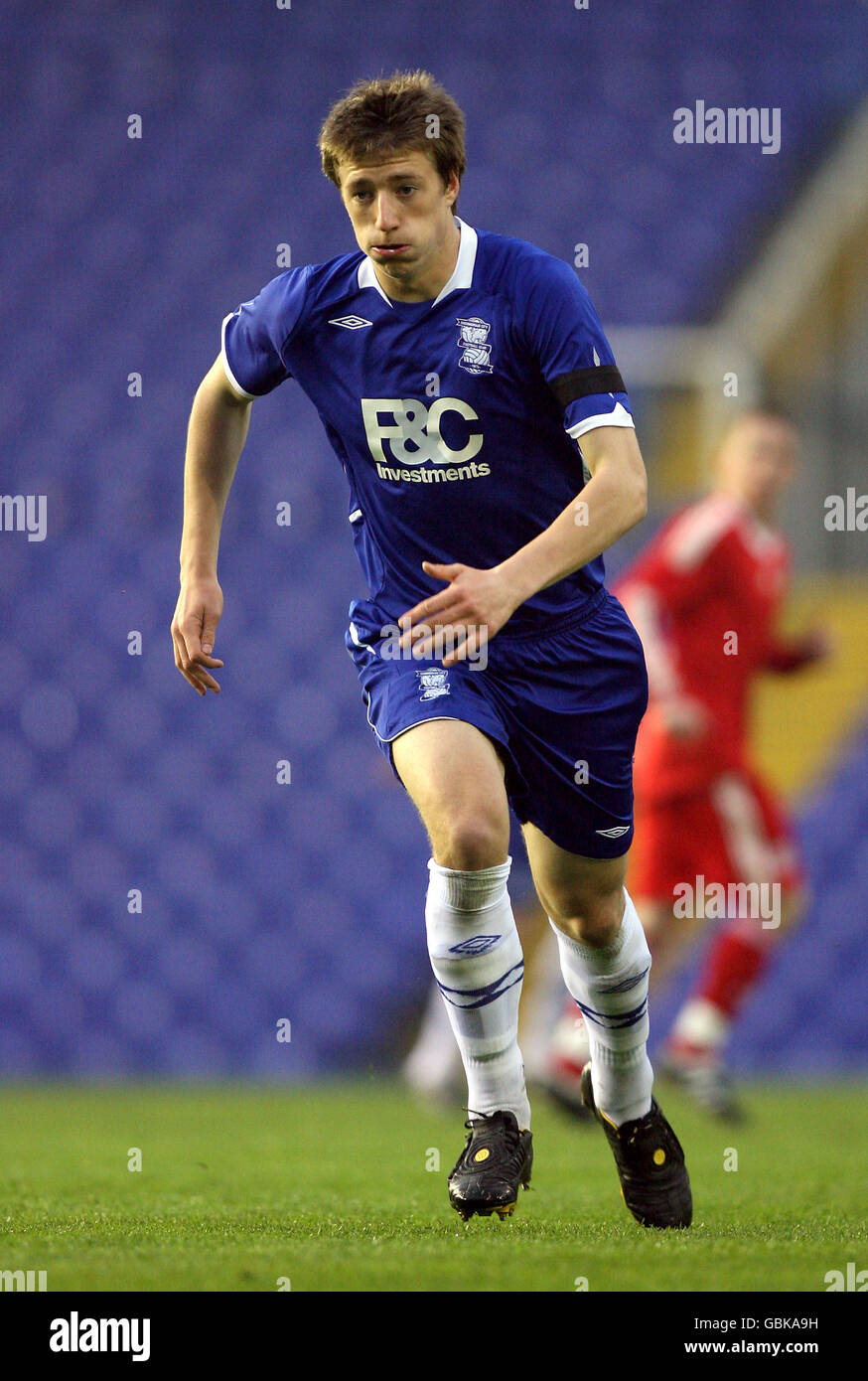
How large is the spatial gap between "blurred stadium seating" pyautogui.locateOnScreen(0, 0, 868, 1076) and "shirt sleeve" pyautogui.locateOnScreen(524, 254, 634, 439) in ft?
14.9

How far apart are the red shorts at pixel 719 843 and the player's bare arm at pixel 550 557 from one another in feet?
10.0

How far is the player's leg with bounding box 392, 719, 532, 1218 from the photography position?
109 inches

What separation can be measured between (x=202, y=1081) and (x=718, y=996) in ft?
7.00

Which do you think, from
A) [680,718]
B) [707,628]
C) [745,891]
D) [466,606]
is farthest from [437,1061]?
[466,606]

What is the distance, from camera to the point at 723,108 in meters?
8.13

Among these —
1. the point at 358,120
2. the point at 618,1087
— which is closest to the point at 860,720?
the point at 618,1087

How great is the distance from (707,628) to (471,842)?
3.21 m

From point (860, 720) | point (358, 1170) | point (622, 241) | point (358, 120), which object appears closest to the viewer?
point (358, 120)

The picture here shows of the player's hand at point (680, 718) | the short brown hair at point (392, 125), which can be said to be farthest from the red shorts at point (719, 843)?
the short brown hair at point (392, 125)

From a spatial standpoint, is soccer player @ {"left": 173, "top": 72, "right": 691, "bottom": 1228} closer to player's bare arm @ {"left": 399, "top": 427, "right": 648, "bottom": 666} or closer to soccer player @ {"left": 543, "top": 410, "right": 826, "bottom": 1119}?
player's bare arm @ {"left": 399, "top": 427, "right": 648, "bottom": 666}

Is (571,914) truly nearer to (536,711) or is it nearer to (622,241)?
(536,711)

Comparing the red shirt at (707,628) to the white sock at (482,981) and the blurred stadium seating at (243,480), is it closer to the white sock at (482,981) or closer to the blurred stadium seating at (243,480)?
the blurred stadium seating at (243,480)

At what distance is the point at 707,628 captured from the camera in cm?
584

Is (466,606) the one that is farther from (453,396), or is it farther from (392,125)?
(392,125)
